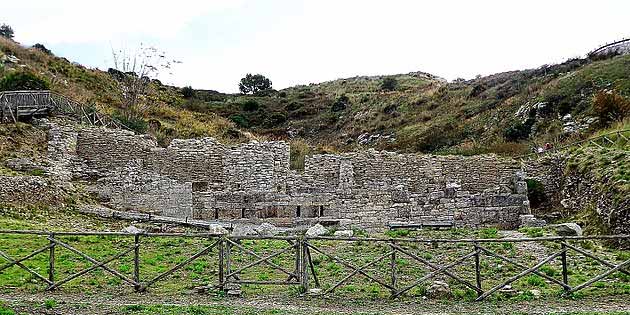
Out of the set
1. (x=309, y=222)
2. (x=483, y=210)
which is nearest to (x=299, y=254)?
(x=309, y=222)

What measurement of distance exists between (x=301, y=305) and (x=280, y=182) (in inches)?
684

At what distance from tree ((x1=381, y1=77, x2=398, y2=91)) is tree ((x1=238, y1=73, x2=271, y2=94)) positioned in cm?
1690

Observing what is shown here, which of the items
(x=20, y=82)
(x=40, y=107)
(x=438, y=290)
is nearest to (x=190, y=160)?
(x=40, y=107)

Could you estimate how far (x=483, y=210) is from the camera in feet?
83.1

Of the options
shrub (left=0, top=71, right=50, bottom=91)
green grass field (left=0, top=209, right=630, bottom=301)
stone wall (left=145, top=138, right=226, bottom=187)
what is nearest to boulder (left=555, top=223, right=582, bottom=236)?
green grass field (left=0, top=209, right=630, bottom=301)

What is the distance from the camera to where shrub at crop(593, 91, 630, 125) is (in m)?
33.7

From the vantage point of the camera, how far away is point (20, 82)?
38.4 metres

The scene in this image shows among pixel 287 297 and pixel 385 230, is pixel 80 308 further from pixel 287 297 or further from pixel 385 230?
pixel 385 230

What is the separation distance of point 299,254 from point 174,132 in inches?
1358

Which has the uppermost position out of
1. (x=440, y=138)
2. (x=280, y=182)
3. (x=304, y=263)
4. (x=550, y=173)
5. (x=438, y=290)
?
(x=440, y=138)

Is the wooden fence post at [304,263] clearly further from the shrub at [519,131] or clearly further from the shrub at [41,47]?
the shrub at [41,47]

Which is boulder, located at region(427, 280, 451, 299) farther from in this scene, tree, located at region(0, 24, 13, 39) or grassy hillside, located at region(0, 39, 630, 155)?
tree, located at region(0, 24, 13, 39)

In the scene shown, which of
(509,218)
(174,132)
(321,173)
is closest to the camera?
(509,218)

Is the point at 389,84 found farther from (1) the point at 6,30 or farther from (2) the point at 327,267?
(2) the point at 327,267
